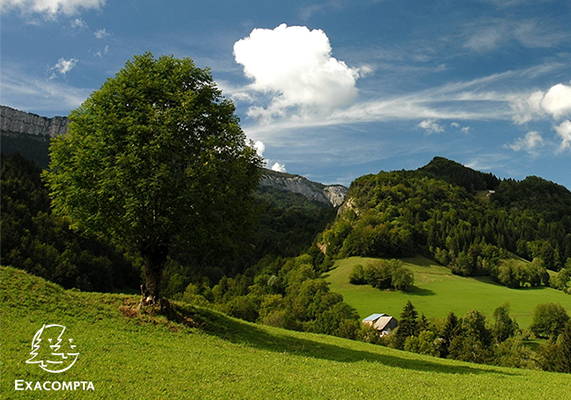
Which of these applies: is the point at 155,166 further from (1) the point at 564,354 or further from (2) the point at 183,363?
(1) the point at 564,354

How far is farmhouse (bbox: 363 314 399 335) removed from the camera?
98500mm

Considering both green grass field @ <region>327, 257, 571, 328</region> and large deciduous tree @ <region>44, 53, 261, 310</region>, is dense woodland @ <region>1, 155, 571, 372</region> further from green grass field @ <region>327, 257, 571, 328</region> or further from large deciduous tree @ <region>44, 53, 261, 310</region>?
green grass field @ <region>327, 257, 571, 328</region>

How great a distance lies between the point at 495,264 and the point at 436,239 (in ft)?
99.1

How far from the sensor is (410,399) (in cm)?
1289

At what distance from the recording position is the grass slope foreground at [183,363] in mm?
11633

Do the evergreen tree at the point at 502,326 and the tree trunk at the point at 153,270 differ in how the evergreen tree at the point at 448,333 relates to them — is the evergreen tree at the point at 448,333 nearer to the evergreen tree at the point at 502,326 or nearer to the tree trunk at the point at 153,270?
the evergreen tree at the point at 502,326

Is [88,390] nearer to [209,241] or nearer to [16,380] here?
[16,380]

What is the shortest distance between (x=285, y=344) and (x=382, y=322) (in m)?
86.4

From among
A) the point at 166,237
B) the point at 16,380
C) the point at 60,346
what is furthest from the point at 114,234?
the point at 16,380

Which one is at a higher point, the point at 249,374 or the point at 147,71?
the point at 147,71

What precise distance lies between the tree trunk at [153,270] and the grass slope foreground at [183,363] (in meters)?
1.21

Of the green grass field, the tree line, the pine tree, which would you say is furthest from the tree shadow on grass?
the green grass field

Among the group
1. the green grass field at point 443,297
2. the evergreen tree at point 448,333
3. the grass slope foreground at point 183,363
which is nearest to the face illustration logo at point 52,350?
the grass slope foreground at point 183,363

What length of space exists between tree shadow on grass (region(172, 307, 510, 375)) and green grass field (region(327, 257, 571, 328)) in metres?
89.2
